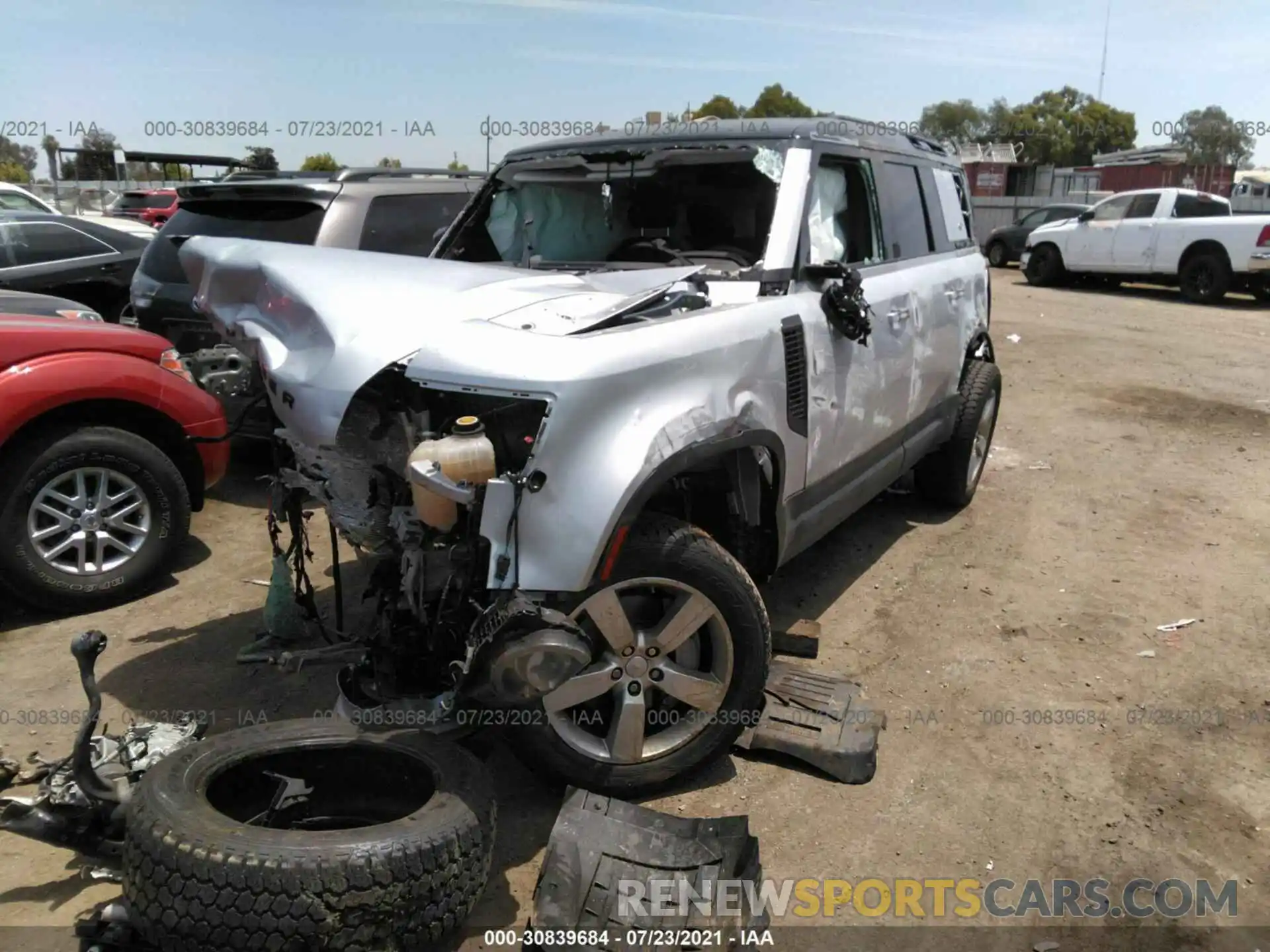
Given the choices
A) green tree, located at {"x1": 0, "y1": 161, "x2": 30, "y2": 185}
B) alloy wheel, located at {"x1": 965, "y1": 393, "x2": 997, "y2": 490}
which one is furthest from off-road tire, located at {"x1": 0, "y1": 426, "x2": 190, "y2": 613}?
green tree, located at {"x1": 0, "y1": 161, "x2": 30, "y2": 185}

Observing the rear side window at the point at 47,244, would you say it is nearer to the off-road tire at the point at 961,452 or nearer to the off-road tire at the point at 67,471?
the off-road tire at the point at 67,471

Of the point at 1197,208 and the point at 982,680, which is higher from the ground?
the point at 1197,208

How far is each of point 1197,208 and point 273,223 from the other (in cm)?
1625

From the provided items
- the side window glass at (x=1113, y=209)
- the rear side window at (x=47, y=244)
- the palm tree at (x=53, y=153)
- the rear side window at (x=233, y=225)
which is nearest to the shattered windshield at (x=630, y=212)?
the rear side window at (x=233, y=225)

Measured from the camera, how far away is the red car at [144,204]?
19422 mm

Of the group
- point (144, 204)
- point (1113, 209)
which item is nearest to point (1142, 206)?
point (1113, 209)

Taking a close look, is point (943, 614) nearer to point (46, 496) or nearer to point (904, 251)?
point (904, 251)

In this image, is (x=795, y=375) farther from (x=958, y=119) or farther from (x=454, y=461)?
(x=958, y=119)

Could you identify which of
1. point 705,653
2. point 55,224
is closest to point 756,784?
point 705,653

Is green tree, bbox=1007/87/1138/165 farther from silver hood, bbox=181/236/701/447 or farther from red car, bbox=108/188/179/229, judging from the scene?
silver hood, bbox=181/236/701/447

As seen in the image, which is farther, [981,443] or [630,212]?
[981,443]

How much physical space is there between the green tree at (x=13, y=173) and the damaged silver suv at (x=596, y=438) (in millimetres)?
45925

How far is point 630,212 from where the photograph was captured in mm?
4508

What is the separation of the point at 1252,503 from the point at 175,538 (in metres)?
6.43
